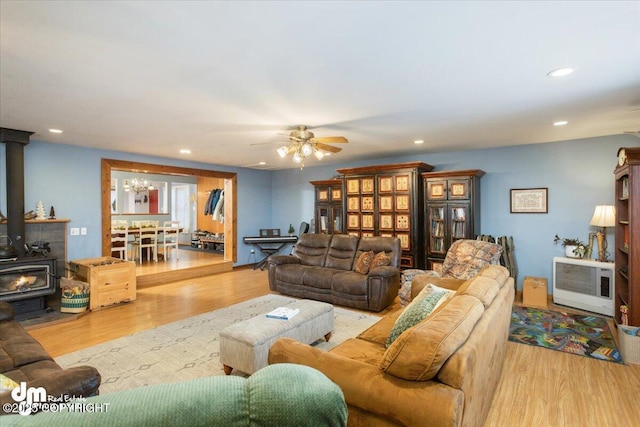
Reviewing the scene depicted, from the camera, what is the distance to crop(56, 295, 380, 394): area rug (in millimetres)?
2779

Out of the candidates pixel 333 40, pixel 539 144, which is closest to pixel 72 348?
pixel 333 40

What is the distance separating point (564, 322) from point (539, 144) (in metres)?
2.76

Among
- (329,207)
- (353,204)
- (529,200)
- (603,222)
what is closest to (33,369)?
(353,204)

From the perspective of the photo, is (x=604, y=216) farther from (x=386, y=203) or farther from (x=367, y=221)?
(x=367, y=221)

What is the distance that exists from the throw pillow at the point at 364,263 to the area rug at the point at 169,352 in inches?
27.2

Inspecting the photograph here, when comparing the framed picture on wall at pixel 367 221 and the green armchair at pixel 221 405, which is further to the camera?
the framed picture on wall at pixel 367 221

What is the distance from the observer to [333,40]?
1.98 m

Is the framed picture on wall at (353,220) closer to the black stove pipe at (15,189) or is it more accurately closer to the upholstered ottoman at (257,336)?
the upholstered ottoman at (257,336)

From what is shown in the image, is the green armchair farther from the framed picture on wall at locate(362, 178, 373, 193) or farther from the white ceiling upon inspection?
the framed picture on wall at locate(362, 178, 373, 193)

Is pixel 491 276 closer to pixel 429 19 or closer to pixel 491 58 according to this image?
pixel 491 58

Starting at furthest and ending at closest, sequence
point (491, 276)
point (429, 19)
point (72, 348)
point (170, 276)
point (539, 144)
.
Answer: point (170, 276) < point (539, 144) < point (72, 348) < point (491, 276) < point (429, 19)

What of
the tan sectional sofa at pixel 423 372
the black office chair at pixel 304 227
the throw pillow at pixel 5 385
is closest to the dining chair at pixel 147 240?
the black office chair at pixel 304 227

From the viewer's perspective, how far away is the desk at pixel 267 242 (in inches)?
307

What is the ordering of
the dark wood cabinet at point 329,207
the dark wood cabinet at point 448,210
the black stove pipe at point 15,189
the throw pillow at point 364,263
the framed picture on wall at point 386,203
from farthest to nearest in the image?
1. the dark wood cabinet at point 329,207
2. the framed picture on wall at point 386,203
3. the dark wood cabinet at point 448,210
4. the throw pillow at point 364,263
5. the black stove pipe at point 15,189
